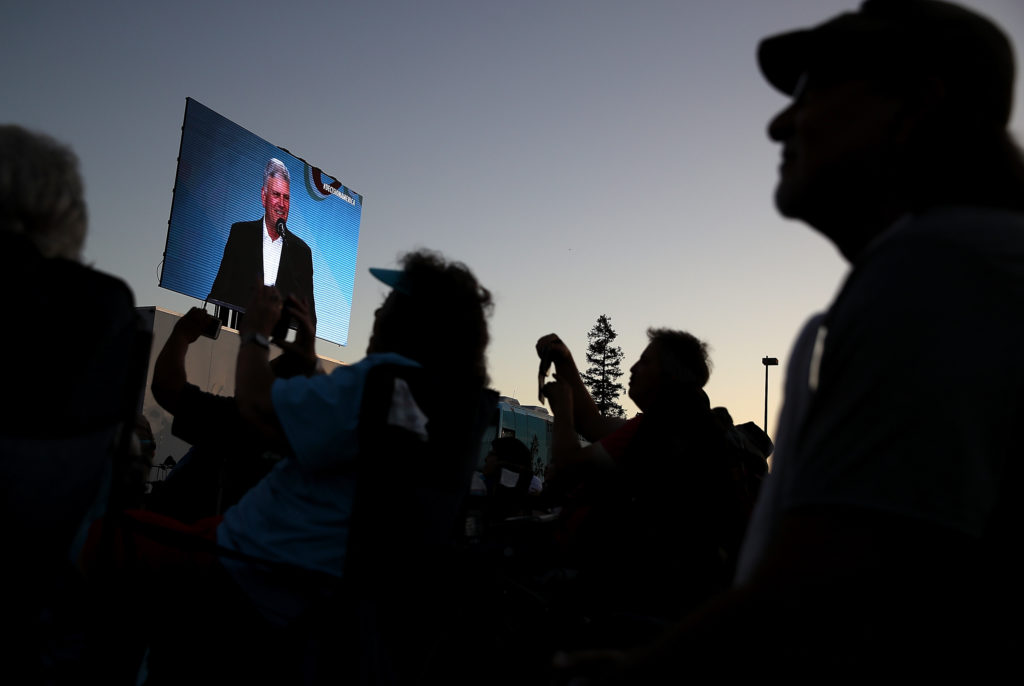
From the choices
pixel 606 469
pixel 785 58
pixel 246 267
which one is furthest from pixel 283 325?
pixel 246 267

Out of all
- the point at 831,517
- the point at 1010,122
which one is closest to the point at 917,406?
the point at 831,517

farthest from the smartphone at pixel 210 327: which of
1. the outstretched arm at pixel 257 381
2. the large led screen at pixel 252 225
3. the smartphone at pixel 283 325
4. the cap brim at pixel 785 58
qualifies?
the large led screen at pixel 252 225

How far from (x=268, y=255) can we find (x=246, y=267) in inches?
21.2

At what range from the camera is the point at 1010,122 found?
0.86m

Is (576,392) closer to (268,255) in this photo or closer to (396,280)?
(396,280)

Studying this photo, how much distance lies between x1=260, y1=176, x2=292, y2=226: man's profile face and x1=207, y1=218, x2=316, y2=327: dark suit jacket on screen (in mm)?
280

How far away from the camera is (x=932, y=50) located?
838 mm

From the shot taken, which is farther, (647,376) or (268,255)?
(268,255)

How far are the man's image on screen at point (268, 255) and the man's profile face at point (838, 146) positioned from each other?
8685 mm

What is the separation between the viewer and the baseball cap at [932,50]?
2.72ft

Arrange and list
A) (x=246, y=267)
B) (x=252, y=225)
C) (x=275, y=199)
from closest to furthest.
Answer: (x=246, y=267)
(x=252, y=225)
(x=275, y=199)

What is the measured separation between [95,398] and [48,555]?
1.07 feet

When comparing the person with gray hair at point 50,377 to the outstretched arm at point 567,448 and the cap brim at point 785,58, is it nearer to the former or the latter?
the cap brim at point 785,58

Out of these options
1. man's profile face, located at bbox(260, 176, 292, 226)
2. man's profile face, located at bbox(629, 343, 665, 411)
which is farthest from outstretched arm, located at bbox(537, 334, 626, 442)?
man's profile face, located at bbox(260, 176, 292, 226)
